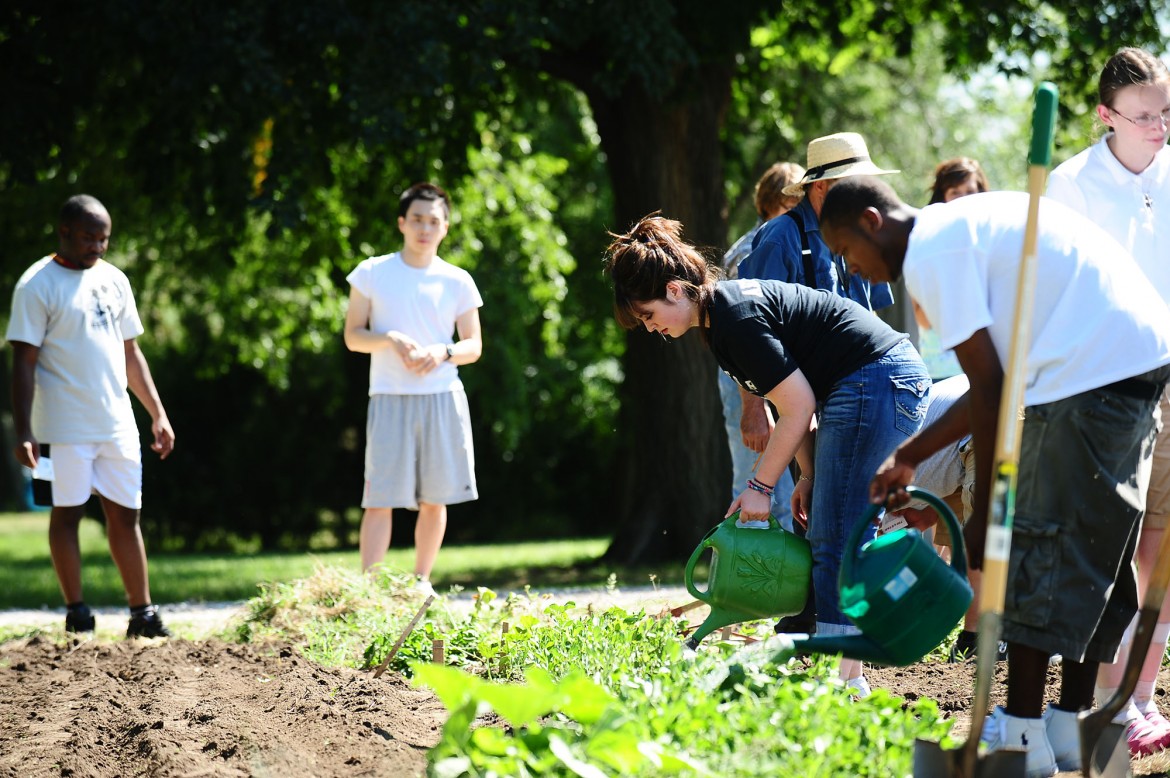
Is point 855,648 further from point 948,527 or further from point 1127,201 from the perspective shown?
point 1127,201

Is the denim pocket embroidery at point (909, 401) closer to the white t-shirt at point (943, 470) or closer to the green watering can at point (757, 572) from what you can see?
the green watering can at point (757, 572)

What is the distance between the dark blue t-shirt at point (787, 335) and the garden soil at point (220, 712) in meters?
1.19

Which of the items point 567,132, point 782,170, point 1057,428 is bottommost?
point 1057,428

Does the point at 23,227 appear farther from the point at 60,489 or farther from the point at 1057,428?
the point at 1057,428

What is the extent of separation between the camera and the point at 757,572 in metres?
4.03

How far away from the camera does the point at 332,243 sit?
12750 millimetres

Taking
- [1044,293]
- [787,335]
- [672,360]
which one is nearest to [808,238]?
[787,335]

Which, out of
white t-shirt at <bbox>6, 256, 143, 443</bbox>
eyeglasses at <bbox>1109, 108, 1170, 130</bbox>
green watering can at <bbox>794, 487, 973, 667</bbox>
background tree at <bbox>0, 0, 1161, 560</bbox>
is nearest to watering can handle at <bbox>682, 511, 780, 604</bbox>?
green watering can at <bbox>794, 487, 973, 667</bbox>

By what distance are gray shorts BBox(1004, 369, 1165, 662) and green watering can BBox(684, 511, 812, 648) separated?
0.91 metres

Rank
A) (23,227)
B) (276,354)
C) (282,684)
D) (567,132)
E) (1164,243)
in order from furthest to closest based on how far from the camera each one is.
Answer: (567,132), (276,354), (23,227), (282,684), (1164,243)

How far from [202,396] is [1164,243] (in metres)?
13.9

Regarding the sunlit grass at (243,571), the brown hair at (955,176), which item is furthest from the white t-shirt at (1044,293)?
the sunlit grass at (243,571)

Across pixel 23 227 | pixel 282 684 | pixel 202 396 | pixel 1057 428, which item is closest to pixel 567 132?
pixel 202 396

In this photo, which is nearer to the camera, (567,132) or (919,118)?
(567,132)
